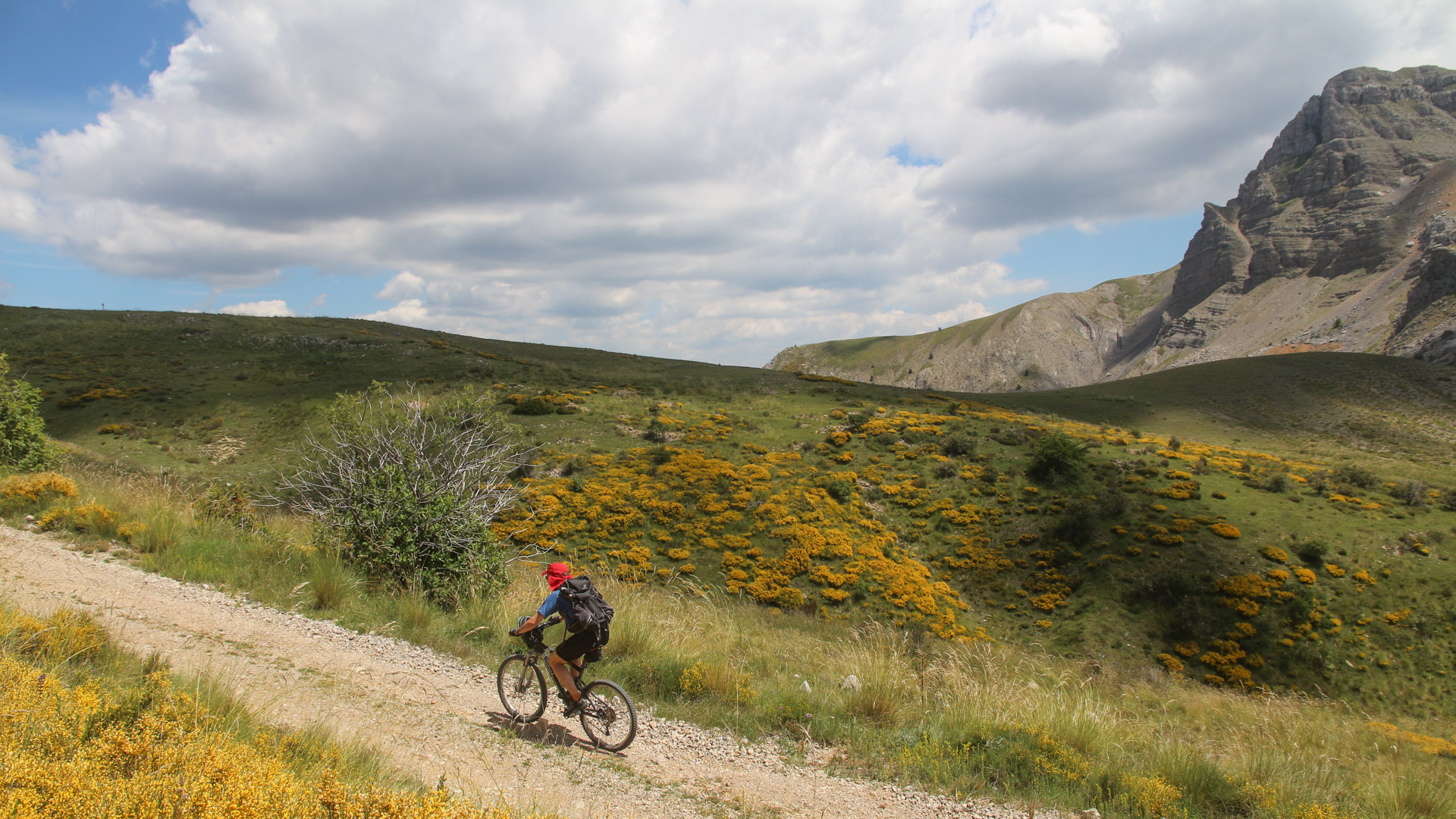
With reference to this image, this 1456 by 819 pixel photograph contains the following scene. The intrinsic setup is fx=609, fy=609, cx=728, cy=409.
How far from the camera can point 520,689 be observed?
6.62 metres

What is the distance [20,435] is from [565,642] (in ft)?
57.2

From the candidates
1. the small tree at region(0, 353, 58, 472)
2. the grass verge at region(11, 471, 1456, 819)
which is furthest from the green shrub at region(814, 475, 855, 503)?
the small tree at region(0, 353, 58, 472)

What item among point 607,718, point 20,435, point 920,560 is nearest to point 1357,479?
point 920,560

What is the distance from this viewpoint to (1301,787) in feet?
19.9

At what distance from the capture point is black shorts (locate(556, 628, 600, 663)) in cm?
633

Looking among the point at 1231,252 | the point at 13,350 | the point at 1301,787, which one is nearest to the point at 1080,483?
the point at 1301,787

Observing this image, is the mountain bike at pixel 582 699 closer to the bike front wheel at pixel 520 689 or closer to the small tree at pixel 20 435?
the bike front wheel at pixel 520 689

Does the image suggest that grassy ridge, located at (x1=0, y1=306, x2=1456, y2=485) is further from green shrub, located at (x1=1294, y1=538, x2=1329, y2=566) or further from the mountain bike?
the mountain bike

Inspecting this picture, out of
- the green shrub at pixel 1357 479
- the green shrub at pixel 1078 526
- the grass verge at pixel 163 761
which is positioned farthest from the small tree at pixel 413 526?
the green shrub at pixel 1357 479

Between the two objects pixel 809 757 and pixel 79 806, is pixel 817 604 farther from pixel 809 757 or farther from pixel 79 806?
pixel 79 806

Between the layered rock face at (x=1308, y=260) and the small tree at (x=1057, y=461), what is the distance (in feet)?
355

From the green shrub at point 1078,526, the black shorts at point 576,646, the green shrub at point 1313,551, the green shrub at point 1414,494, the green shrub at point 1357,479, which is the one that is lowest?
the green shrub at point 1313,551

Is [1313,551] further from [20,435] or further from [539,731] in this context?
[20,435]

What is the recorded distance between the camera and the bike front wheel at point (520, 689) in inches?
254
